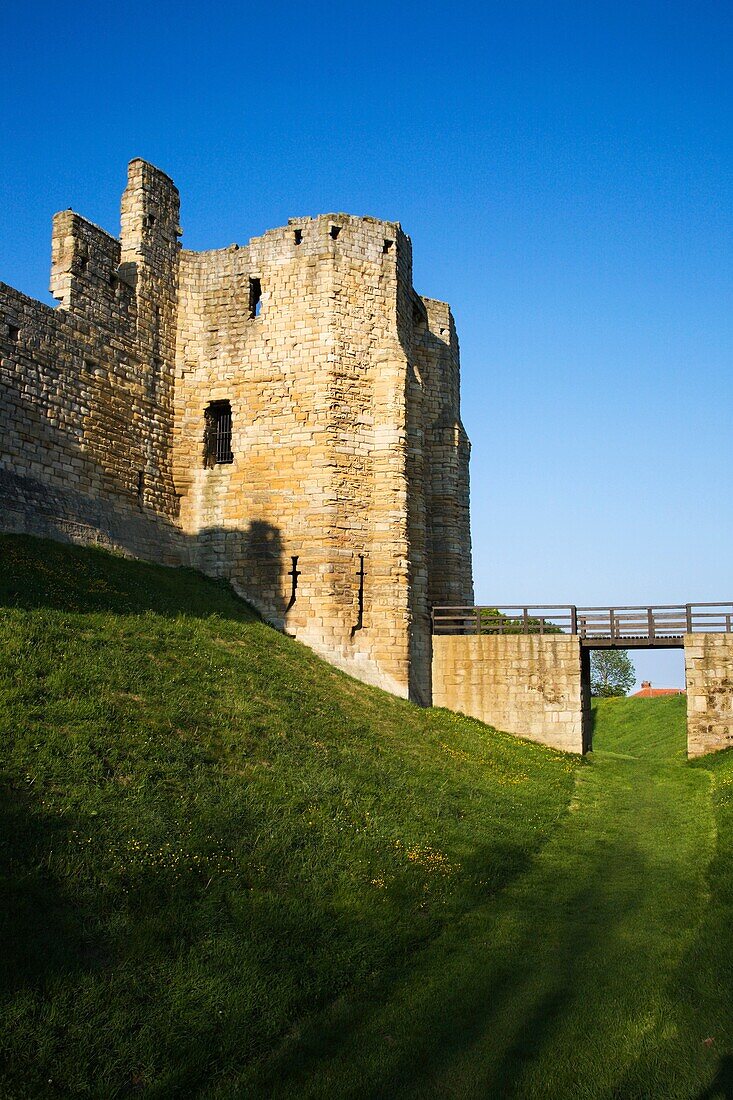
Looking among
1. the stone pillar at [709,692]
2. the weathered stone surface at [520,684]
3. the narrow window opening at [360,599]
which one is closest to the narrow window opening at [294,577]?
the narrow window opening at [360,599]

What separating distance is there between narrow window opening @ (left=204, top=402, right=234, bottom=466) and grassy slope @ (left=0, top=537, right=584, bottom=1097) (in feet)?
23.7

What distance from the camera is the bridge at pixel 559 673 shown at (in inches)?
870

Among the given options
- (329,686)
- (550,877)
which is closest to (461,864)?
(550,877)

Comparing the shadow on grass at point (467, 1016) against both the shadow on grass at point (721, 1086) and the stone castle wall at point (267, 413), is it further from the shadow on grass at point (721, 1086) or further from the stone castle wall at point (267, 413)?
the stone castle wall at point (267, 413)

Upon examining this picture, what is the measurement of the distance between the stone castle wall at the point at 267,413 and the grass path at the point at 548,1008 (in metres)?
10.6

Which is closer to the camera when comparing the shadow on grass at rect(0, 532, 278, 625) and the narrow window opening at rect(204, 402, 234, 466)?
the shadow on grass at rect(0, 532, 278, 625)

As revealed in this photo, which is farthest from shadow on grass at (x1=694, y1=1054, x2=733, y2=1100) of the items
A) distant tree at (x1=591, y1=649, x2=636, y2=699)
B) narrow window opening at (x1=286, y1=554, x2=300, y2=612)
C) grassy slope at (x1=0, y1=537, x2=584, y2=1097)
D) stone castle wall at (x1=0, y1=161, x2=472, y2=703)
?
distant tree at (x1=591, y1=649, x2=636, y2=699)

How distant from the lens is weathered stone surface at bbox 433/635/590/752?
22.5 meters

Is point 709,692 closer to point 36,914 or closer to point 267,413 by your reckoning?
point 267,413

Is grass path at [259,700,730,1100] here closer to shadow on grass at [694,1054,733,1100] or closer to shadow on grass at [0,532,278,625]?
shadow on grass at [694,1054,733,1100]

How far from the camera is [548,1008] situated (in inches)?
277

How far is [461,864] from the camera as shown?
1064cm

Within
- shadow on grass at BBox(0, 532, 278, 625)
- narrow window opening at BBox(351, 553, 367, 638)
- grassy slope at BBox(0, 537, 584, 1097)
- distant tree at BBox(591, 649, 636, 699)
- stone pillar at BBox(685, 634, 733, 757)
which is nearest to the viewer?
grassy slope at BBox(0, 537, 584, 1097)

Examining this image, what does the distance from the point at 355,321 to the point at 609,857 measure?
574 inches
